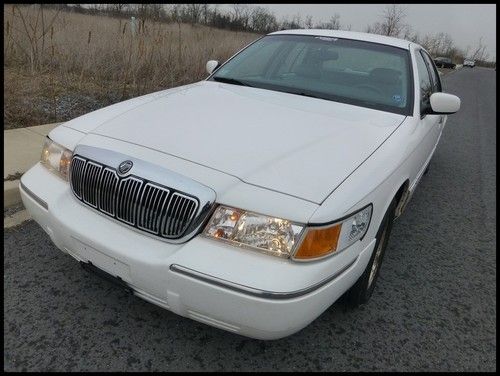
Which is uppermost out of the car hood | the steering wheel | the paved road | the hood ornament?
the steering wheel

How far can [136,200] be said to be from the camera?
1.83m

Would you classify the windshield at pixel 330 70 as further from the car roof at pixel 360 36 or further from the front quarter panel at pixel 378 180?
the front quarter panel at pixel 378 180

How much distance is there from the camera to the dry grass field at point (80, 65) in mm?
5371

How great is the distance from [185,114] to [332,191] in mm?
1088

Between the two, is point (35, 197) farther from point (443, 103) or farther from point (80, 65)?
point (80, 65)

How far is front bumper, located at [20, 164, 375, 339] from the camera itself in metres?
1.60

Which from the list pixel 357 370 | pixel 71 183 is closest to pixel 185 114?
pixel 71 183

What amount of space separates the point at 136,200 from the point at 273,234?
628mm

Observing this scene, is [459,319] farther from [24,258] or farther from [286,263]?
[24,258]

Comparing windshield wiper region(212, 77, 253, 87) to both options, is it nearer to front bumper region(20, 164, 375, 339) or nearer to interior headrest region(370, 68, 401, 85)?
interior headrest region(370, 68, 401, 85)

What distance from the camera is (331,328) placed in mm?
2305

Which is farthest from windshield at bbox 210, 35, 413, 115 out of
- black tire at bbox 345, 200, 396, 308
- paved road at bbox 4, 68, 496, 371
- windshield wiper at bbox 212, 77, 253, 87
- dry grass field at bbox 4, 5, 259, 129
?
dry grass field at bbox 4, 5, 259, 129

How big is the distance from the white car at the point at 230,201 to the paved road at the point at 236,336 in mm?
305

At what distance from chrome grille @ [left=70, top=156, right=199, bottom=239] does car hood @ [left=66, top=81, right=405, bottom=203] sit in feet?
0.68
